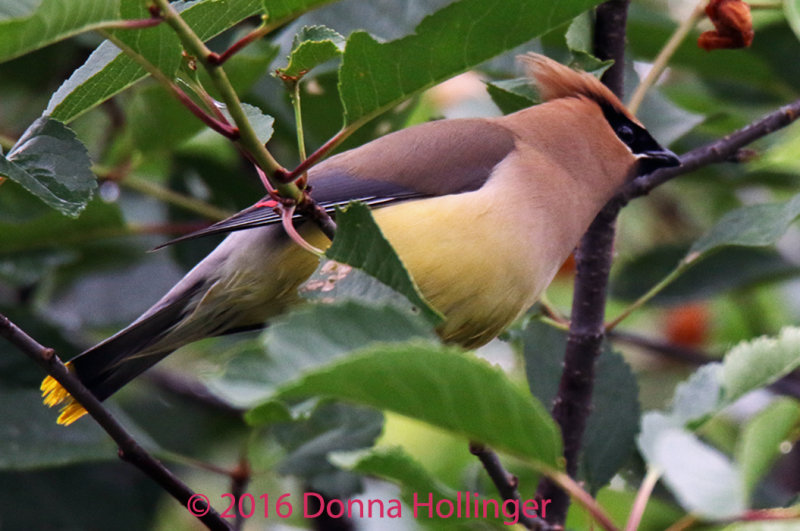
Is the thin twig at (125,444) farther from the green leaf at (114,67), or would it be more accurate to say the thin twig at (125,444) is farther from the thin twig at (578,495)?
the thin twig at (578,495)

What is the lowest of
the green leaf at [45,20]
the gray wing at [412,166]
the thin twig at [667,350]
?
the thin twig at [667,350]

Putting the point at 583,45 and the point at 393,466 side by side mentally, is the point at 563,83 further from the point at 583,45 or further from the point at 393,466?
the point at 393,466

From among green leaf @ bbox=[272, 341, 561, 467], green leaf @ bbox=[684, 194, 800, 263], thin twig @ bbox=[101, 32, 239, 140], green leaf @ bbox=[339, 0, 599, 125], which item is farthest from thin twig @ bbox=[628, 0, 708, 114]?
green leaf @ bbox=[272, 341, 561, 467]

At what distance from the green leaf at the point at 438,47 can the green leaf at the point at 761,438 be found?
2.56 ft

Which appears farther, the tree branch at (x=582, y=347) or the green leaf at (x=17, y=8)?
the tree branch at (x=582, y=347)

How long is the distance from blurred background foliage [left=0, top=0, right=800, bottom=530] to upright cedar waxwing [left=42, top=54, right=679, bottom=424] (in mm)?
208

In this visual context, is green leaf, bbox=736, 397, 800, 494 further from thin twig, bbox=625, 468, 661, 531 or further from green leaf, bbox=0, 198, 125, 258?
green leaf, bbox=0, 198, 125, 258

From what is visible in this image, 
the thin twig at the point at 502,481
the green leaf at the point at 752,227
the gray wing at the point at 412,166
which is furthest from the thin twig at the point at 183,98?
the green leaf at the point at 752,227

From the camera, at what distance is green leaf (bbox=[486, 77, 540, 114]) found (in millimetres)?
2752

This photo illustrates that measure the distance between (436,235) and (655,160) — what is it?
3.34ft

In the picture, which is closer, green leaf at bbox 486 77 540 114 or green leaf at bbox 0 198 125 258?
green leaf at bbox 486 77 540 114

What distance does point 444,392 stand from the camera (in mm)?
1355

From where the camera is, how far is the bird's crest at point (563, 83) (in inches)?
120

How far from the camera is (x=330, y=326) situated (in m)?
1.35
